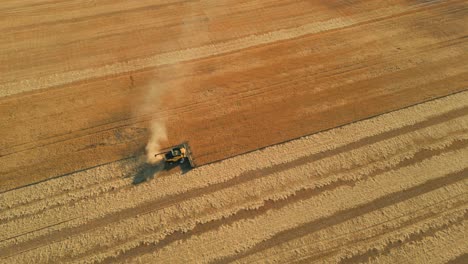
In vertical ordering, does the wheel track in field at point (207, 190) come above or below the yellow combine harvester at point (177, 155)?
below

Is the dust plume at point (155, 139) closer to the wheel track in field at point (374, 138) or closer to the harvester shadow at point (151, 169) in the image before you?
the harvester shadow at point (151, 169)

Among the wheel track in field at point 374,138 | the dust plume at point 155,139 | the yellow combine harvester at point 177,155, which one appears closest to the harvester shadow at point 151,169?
the yellow combine harvester at point 177,155

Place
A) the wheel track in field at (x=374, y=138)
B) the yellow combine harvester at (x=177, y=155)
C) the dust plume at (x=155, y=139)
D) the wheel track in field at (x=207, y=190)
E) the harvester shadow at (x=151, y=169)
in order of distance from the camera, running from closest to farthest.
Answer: the wheel track in field at (x=207, y=190), the harvester shadow at (x=151, y=169), the yellow combine harvester at (x=177, y=155), the wheel track in field at (x=374, y=138), the dust plume at (x=155, y=139)

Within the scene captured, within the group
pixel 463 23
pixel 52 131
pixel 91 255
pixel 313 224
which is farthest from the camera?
pixel 463 23

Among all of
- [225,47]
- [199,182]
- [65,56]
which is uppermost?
[65,56]

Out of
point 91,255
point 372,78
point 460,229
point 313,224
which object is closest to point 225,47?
point 372,78

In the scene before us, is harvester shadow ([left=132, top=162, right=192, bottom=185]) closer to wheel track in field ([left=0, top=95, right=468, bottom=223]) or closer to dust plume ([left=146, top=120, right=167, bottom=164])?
dust plume ([left=146, top=120, right=167, bottom=164])

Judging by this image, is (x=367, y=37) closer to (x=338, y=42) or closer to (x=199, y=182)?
(x=338, y=42)
